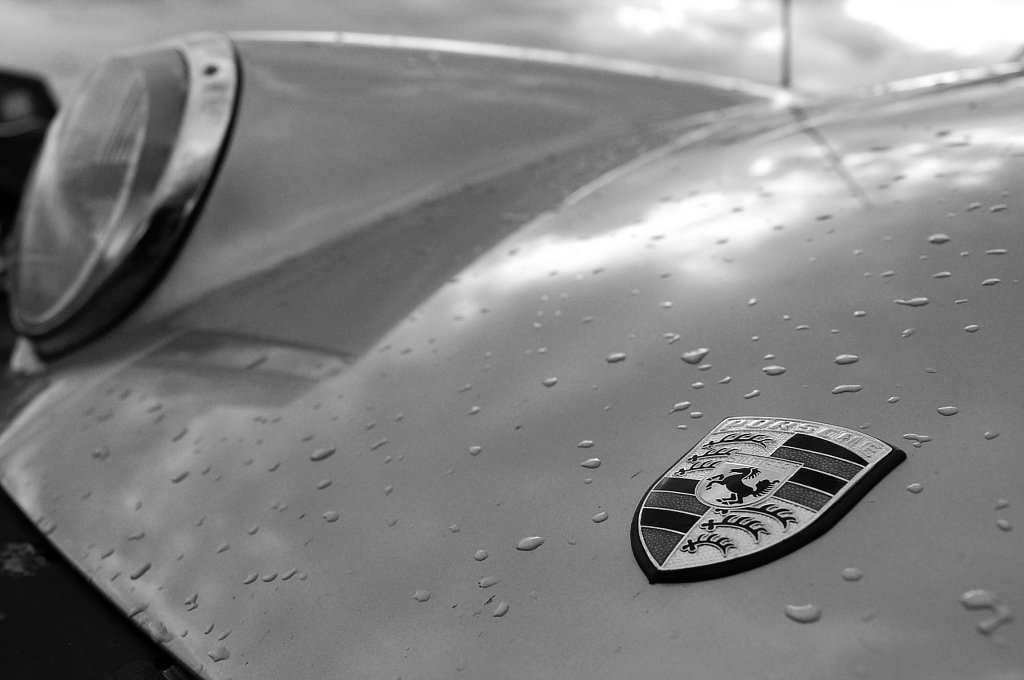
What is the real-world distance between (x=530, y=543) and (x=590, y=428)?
0.11 m

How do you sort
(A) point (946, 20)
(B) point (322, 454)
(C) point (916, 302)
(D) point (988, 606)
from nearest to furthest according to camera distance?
(D) point (988, 606), (C) point (916, 302), (B) point (322, 454), (A) point (946, 20)

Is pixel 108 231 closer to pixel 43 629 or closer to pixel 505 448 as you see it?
pixel 43 629

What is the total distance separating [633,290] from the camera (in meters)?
0.88

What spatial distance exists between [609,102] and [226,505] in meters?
0.92

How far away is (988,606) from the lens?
505mm

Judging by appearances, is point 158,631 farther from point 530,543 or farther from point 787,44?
point 787,44

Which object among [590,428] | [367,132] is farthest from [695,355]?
[367,132]

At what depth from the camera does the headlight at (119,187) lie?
4.20 feet

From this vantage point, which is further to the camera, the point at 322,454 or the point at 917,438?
the point at 322,454

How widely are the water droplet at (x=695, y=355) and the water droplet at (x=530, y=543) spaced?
0.19m

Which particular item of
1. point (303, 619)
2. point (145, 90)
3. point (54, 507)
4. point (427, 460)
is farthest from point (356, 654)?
point (145, 90)

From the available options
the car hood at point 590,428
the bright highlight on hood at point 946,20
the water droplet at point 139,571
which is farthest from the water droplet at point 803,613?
the bright highlight on hood at point 946,20

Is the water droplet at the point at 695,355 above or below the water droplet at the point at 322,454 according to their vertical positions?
above

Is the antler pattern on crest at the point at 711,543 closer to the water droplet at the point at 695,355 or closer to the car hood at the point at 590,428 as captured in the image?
the car hood at the point at 590,428
